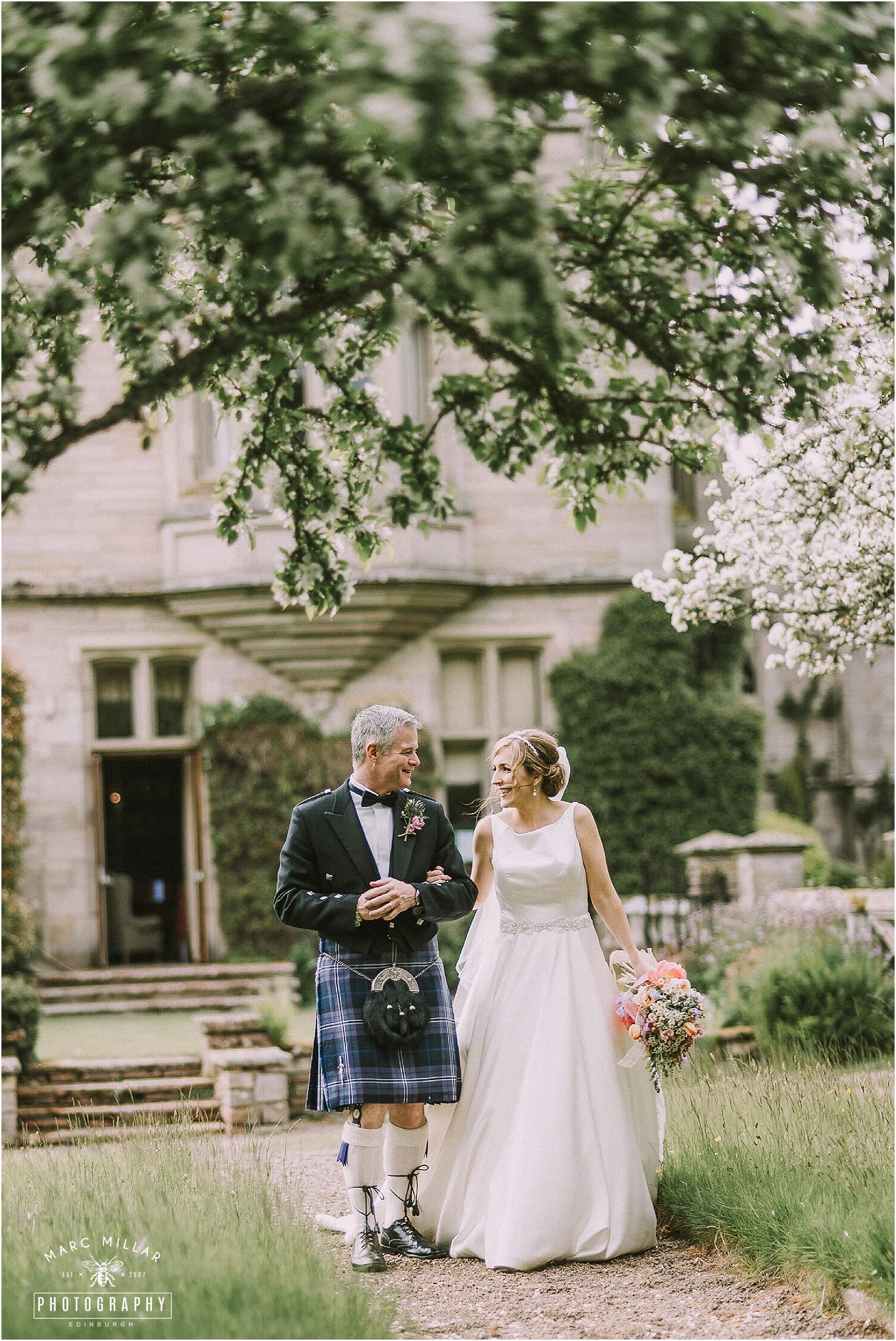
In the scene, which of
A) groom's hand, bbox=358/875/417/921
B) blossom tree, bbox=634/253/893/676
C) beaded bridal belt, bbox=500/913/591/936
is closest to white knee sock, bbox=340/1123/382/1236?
groom's hand, bbox=358/875/417/921

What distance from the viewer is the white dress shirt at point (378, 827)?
4.79 meters

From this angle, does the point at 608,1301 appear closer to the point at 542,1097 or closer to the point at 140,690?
the point at 542,1097

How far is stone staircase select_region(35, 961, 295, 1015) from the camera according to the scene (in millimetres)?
12562

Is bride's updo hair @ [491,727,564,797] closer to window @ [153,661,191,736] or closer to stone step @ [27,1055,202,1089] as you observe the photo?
stone step @ [27,1055,202,1089]

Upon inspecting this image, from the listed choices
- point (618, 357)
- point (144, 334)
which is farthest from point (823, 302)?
point (144, 334)

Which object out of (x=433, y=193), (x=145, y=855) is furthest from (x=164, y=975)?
(x=433, y=193)

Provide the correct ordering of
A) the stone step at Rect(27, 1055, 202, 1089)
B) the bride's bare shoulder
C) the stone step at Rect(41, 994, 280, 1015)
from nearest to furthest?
1. the bride's bare shoulder
2. the stone step at Rect(27, 1055, 202, 1089)
3. the stone step at Rect(41, 994, 280, 1015)

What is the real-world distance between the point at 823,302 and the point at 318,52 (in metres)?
1.62

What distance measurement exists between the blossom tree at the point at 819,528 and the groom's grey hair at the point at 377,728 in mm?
1672

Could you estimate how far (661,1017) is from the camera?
4598 millimetres

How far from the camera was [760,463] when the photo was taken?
731cm

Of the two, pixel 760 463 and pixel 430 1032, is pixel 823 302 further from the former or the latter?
pixel 760 463

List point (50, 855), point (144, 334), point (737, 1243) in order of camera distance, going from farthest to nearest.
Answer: point (50, 855)
point (737, 1243)
point (144, 334)

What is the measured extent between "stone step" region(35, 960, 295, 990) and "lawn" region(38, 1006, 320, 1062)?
51 centimetres
